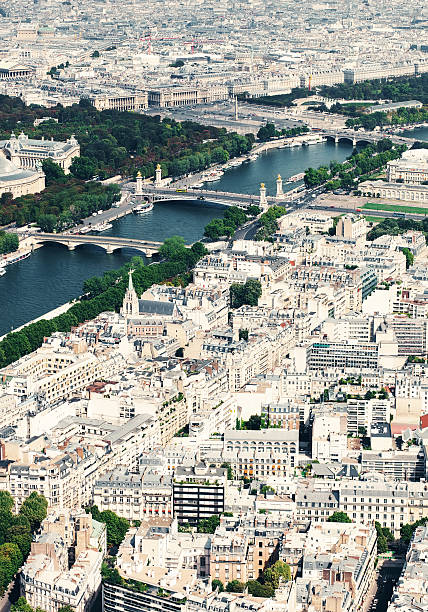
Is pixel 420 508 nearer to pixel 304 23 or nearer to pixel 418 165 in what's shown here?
pixel 418 165

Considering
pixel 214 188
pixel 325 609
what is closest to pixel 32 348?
pixel 325 609

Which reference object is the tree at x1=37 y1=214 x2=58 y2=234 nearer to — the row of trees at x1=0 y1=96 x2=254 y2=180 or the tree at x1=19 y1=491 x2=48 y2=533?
the row of trees at x1=0 y1=96 x2=254 y2=180

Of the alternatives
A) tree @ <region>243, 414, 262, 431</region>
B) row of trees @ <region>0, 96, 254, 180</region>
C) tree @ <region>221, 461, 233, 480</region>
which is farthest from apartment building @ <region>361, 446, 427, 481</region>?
row of trees @ <region>0, 96, 254, 180</region>

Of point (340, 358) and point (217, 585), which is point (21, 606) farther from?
point (340, 358)

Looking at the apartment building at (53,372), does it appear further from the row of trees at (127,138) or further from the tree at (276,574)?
the row of trees at (127,138)

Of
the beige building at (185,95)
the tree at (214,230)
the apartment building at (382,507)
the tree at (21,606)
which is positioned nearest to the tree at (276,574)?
the apartment building at (382,507)
